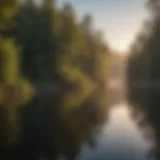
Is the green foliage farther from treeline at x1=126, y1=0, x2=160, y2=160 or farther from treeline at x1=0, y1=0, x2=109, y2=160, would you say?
treeline at x1=126, y1=0, x2=160, y2=160

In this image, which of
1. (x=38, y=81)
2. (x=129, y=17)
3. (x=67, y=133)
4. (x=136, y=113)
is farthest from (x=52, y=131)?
(x=129, y=17)

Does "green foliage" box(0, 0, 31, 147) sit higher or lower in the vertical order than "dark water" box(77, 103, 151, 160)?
higher

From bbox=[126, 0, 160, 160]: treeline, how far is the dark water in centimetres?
4

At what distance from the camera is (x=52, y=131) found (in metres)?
1.16

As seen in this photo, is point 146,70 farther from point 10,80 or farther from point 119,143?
point 10,80

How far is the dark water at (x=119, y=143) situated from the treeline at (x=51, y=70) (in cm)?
4

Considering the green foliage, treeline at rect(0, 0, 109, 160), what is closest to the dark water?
treeline at rect(0, 0, 109, 160)

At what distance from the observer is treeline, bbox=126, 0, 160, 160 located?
3.84 ft

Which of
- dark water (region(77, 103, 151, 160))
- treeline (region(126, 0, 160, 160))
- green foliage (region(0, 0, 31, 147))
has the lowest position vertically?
dark water (region(77, 103, 151, 160))

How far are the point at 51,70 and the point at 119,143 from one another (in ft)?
0.93

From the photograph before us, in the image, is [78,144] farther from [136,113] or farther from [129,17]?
[129,17]

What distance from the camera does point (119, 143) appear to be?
3.62 feet

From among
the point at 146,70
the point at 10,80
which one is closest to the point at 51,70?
the point at 10,80

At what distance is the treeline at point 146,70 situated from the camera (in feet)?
3.84
